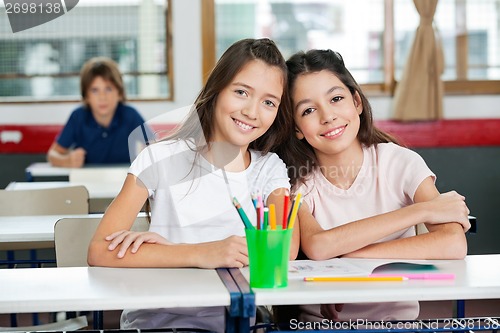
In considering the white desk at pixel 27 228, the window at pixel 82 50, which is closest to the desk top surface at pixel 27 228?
the white desk at pixel 27 228

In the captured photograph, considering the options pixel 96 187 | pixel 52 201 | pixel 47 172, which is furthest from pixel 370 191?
pixel 47 172

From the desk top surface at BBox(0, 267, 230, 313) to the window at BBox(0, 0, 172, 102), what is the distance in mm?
3474

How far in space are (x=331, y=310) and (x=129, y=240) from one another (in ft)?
1.76

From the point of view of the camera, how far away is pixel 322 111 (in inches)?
84.4

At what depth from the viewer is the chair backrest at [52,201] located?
119 inches

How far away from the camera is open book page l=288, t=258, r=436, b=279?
5.29ft

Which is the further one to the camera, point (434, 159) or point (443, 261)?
point (434, 159)

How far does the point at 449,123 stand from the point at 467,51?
51cm

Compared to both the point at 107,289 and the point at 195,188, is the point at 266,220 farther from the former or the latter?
the point at 195,188

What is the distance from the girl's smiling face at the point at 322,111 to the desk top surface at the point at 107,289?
64cm

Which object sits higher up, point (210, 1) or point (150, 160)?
point (210, 1)

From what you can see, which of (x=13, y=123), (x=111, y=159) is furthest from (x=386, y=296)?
(x=13, y=123)

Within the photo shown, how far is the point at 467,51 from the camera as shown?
205 inches

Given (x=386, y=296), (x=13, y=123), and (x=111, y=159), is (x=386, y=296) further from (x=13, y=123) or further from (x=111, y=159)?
(x=13, y=123)
